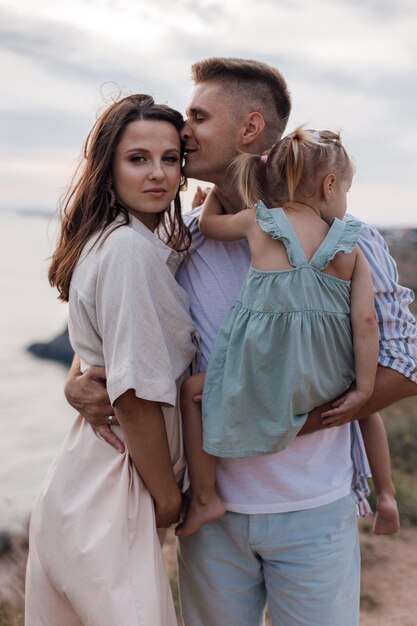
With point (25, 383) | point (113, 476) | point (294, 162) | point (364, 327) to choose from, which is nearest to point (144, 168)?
point (294, 162)

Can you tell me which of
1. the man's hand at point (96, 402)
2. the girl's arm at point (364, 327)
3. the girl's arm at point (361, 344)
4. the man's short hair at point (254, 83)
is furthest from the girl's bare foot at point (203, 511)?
the man's short hair at point (254, 83)

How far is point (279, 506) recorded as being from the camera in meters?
2.30

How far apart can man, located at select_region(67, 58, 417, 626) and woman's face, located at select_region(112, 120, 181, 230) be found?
218 millimetres

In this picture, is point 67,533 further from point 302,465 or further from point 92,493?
point 302,465

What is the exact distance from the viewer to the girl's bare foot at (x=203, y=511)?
2.30 meters

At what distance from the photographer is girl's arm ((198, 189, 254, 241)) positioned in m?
2.34

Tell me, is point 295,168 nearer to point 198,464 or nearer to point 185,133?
point 185,133

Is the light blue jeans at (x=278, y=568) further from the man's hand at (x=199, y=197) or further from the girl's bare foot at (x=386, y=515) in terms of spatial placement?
the man's hand at (x=199, y=197)

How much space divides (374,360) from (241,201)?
72 cm

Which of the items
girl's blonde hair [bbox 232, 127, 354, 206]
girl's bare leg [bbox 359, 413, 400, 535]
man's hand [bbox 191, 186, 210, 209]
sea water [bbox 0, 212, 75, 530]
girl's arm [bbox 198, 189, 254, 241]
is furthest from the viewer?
sea water [bbox 0, 212, 75, 530]

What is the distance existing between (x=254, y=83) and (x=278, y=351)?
3.64 feet

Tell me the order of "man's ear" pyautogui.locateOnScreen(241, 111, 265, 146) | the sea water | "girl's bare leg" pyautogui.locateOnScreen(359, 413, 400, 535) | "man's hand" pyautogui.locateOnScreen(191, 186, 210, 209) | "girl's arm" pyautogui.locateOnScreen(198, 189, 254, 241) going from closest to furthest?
"girl's arm" pyautogui.locateOnScreen(198, 189, 254, 241) < "girl's bare leg" pyautogui.locateOnScreen(359, 413, 400, 535) < "man's ear" pyautogui.locateOnScreen(241, 111, 265, 146) < "man's hand" pyautogui.locateOnScreen(191, 186, 210, 209) < the sea water

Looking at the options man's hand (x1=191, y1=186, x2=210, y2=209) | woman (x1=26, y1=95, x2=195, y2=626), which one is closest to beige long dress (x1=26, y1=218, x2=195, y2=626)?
woman (x1=26, y1=95, x2=195, y2=626)

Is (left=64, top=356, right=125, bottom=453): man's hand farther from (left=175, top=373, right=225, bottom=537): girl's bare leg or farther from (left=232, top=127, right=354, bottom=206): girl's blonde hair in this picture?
(left=232, top=127, right=354, bottom=206): girl's blonde hair
